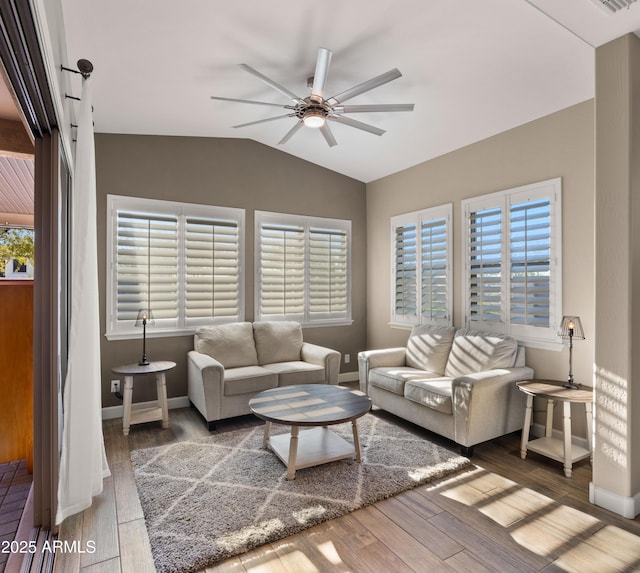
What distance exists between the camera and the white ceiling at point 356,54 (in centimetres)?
243

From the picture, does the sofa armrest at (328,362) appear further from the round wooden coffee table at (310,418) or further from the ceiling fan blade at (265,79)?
the ceiling fan blade at (265,79)

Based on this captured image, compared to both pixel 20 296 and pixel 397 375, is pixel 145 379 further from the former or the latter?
pixel 397 375

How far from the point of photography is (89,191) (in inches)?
91.2

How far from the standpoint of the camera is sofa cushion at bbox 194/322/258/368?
4.25 m

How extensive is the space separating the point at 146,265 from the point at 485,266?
359 cm

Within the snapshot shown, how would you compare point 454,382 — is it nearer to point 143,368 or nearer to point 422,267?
point 422,267

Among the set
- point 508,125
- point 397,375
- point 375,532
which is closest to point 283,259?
point 397,375

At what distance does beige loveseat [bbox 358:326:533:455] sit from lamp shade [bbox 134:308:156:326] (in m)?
2.32

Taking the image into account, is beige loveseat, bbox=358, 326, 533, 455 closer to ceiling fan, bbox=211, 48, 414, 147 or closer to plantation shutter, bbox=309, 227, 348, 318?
plantation shutter, bbox=309, 227, 348, 318

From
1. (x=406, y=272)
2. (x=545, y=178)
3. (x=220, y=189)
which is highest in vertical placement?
(x=220, y=189)

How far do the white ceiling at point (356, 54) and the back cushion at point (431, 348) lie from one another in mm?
2062

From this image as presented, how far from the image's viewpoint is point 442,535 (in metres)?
2.19

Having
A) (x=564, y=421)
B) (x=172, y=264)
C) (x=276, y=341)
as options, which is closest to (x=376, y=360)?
(x=276, y=341)

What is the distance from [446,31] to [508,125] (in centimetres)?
145
